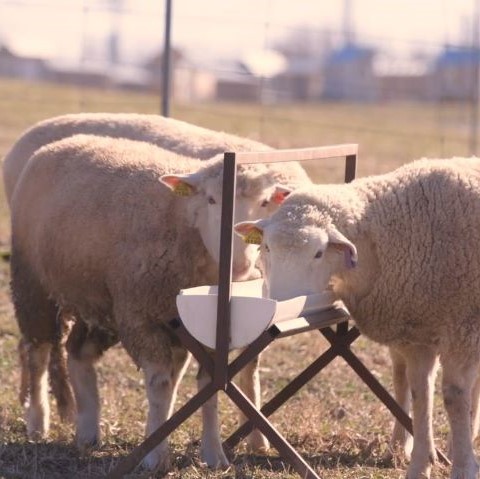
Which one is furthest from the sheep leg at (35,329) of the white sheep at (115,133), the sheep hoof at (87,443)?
the white sheep at (115,133)

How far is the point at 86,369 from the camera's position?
620 cm

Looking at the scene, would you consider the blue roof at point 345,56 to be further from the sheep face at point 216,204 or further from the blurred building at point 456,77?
the sheep face at point 216,204

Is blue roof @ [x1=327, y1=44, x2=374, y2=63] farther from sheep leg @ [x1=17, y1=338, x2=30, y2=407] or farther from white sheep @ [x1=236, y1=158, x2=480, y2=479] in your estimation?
white sheep @ [x1=236, y1=158, x2=480, y2=479]

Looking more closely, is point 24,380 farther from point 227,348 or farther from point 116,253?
point 227,348

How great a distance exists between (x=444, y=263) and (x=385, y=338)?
45 centimetres

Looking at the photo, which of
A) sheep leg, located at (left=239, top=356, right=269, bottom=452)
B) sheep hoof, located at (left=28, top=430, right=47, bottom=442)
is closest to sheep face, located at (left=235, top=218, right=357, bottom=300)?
sheep leg, located at (left=239, top=356, right=269, bottom=452)

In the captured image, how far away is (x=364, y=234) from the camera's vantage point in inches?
204

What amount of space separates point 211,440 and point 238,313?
0.91 meters

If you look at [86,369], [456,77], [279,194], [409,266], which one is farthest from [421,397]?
[456,77]

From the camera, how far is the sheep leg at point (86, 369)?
600 centimetres

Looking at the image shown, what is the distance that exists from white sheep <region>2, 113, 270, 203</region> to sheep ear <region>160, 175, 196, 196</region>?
1.41 m

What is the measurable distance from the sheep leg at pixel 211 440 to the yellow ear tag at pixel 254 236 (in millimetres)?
705

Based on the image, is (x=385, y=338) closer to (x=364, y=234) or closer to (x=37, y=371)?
(x=364, y=234)

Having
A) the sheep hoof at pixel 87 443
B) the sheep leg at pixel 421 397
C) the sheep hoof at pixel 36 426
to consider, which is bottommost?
the sheep hoof at pixel 36 426
